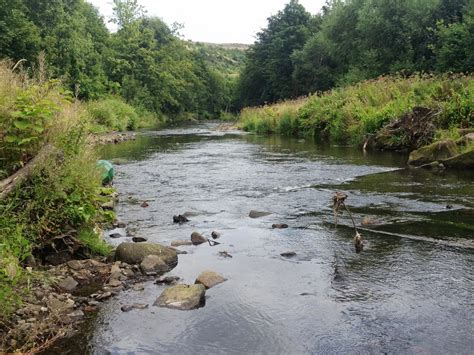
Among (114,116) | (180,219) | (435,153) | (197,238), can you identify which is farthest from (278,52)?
(197,238)

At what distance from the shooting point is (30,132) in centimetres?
660

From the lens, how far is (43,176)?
21.1ft

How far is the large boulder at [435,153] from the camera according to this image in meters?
14.6

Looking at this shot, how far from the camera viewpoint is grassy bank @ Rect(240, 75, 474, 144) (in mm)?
17469

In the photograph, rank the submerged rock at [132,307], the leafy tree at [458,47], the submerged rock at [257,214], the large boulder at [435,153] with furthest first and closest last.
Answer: the leafy tree at [458,47], the large boulder at [435,153], the submerged rock at [257,214], the submerged rock at [132,307]

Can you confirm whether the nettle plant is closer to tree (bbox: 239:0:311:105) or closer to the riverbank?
the riverbank

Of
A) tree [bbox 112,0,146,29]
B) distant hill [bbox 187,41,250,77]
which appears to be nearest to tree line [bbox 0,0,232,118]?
tree [bbox 112,0,146,29]

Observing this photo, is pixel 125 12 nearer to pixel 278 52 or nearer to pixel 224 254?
pixel 278 52

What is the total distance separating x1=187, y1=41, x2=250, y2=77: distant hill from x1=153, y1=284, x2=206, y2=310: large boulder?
142693 mm

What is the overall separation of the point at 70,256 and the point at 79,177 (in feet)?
3.66

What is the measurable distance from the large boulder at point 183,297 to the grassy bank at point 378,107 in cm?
1331

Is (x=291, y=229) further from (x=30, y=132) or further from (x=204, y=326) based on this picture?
(x=30, y=132)

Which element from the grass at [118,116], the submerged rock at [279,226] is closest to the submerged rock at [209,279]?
the submerged rock at [279,226]

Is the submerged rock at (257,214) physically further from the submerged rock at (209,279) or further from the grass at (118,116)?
the grass at (118,116)
